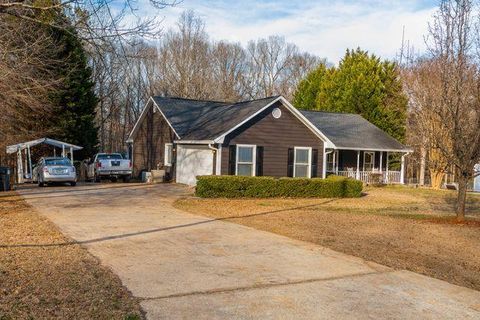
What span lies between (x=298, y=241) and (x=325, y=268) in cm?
245

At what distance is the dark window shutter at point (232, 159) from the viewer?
2370 cm

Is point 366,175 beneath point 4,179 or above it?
beneath

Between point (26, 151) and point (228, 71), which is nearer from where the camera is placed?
Answer: point (26, 151)

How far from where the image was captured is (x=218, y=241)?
9.80m

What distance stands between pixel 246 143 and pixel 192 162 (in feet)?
10.6

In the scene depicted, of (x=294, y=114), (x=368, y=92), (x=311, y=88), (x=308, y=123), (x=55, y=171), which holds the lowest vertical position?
(x=55, y=171)

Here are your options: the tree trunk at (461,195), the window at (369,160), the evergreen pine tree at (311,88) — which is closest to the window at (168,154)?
the window at (369,160)

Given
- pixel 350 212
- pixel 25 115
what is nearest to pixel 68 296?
A: pixel 350 212

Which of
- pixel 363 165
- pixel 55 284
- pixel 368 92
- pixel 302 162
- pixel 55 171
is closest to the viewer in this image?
pixel 55 284

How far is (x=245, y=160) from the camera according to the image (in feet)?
79.7

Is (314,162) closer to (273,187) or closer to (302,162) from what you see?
(302,162)

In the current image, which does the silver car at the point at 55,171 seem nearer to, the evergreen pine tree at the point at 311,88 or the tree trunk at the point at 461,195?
the tree trunk at the point at 461,195

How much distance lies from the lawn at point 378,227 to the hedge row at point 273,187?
792mm

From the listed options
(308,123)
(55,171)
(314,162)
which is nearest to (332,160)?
(314,162)
